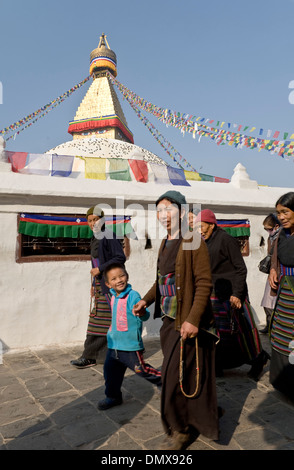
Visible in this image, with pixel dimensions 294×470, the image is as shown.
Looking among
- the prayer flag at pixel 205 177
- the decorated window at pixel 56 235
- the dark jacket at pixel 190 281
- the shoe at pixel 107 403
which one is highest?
the prayer flag at pixel 205 177

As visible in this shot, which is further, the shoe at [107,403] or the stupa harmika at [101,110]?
the stupa harmika at [101,110]

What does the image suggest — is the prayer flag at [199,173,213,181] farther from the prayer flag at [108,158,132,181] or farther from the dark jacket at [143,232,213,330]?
the dark jacket at [143,232,213,330]

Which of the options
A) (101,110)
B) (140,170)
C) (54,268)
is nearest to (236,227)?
(140,170)

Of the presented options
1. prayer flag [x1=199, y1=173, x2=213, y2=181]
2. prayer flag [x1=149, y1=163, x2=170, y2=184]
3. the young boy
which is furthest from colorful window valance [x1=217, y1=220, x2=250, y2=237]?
the young boy

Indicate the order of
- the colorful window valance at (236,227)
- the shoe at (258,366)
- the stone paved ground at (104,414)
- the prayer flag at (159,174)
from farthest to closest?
the prayer flag at (159,174)
the colorful window valance at (236,227)
the shoe at (258,366)
the stone paved ground at (104,414)

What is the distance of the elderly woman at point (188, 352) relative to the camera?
2271 millimetres

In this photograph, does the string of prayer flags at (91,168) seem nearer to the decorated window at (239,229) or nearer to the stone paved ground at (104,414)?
the decorated window at (239,229)

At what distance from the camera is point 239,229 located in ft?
21.1

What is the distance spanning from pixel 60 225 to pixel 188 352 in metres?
3.40

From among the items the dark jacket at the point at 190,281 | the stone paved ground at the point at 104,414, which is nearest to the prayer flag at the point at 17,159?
the stone paved ground at the point at 104,414

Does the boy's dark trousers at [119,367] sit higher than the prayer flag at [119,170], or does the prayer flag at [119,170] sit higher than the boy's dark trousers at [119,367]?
the prayer flag at [119,170]

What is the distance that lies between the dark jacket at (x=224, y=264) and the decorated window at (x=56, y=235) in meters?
2.22

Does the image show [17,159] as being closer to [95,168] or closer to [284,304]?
[95,168]

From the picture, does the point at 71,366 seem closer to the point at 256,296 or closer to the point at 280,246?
the point at 280,246
